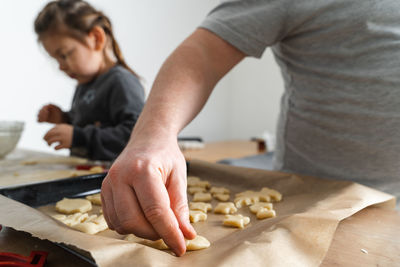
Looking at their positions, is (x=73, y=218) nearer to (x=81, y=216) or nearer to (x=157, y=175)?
(x=81, y=216)

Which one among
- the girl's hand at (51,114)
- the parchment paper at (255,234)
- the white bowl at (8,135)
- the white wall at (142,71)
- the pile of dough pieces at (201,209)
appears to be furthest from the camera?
the white wall at (142,71)

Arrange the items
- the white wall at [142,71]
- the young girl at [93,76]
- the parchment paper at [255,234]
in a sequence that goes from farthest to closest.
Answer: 1. the white wall at [142,71]
2. the young girl at [93,76]
3. the parchment paper at [255,234]

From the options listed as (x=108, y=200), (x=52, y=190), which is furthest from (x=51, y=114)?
(x=108, y=200)

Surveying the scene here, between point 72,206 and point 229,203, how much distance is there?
296 millimetres

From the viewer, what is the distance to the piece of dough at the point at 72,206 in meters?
0.64

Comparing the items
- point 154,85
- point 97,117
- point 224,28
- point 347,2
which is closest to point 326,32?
point 347,2

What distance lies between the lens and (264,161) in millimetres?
2018

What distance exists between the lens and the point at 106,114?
4.61 ft

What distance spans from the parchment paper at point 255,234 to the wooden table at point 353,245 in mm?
25

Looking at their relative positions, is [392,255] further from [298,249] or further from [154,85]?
[154,85]

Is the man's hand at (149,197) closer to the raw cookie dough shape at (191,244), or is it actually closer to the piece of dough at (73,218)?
the raw cookie dough shape at (191,244)

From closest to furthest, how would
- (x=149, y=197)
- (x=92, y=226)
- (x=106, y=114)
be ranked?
(x=149, y=197)
(x=92, y=226)
(x=106, y=114)

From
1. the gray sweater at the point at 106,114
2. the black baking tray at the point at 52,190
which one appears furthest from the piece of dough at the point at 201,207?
the gray sweater at the point at 106,114

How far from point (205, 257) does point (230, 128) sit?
9.95ft
